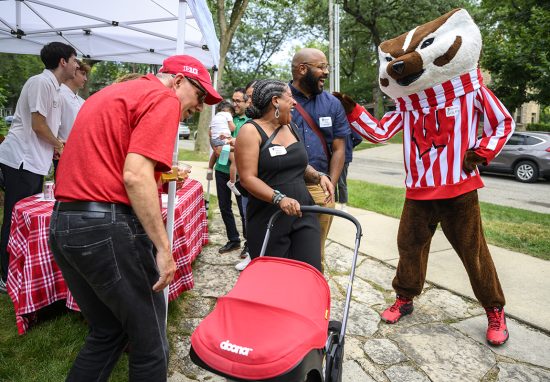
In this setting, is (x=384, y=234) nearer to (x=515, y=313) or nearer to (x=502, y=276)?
(x=502, y=276)

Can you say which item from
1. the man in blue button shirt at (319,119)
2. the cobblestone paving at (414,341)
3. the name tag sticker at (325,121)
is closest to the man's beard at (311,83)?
the man in blue button shirt at (319,119)

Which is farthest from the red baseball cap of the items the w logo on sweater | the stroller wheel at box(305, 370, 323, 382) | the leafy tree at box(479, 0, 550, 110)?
the leafy tree at box(479, 0, 550, 110)

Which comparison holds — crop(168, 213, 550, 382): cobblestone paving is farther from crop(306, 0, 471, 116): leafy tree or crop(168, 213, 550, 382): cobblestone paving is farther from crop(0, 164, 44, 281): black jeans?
crop(306, 0, 471, 116): leafy tree

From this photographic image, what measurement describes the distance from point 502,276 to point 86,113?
4.19m

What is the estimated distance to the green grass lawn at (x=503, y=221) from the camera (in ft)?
17.2

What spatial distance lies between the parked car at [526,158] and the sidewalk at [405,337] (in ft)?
32.4

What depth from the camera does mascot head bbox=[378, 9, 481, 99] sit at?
2852mm

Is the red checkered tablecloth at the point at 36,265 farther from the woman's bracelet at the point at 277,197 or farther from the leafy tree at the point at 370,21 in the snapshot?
the leafy tree at the point at 370,21

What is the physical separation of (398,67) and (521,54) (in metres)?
16.7

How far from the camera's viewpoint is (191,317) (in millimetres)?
3311

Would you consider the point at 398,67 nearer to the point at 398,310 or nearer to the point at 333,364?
the point at 398,310

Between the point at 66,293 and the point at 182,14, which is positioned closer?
the point at 182,14

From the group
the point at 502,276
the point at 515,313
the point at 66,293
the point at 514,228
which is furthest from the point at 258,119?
the point at 514,228

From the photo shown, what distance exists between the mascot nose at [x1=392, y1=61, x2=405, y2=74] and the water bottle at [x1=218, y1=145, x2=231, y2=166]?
211 cm
